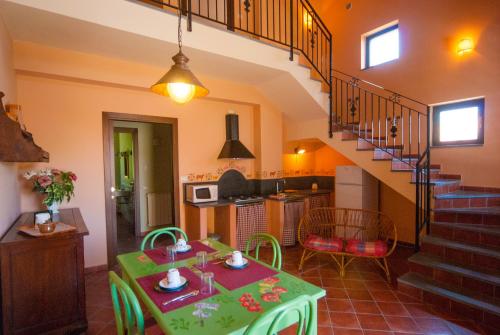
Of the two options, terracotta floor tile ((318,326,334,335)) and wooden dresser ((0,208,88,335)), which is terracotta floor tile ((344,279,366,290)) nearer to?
terracotta floor tile ((318,326,334,335))

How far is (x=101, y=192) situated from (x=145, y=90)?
1.49 m

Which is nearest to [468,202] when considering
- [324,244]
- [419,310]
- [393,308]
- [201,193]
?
[419,310]

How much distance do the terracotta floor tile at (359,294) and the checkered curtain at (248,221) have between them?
5.53 ft

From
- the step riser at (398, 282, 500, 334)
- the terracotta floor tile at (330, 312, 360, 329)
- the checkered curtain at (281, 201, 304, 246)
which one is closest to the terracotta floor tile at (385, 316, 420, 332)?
the terracotta floor tile at (330, 312, 360, 329)

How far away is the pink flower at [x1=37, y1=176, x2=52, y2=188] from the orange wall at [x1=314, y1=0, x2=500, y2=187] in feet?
16.0

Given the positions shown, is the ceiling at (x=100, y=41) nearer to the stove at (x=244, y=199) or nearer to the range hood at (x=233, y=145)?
the range hood at (x=233, y=145)

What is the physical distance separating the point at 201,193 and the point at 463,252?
10.4ft

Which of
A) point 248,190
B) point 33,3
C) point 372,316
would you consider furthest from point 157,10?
point 372,316

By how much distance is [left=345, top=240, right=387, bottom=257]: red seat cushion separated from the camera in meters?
3.08

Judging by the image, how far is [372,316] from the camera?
2461mm

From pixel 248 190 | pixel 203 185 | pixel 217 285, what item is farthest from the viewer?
pixel 248 190

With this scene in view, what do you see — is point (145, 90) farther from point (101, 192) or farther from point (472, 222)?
point (472, 222)

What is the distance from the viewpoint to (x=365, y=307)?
8.57ft

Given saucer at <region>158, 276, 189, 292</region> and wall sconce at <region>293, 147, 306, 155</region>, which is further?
wall sconce at <region>293, 147, 306, 155</region>
